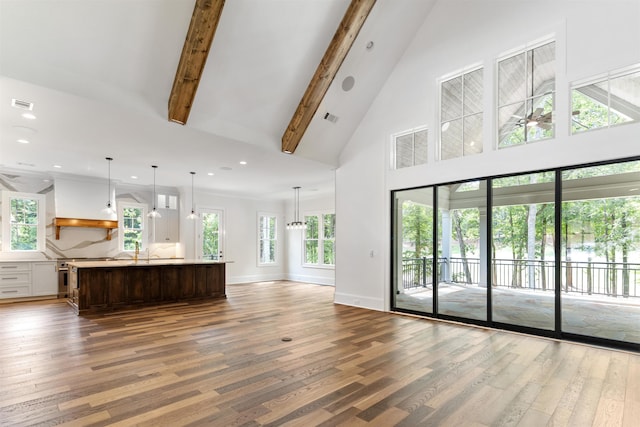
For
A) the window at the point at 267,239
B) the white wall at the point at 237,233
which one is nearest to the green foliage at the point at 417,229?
the white wall at the point at 237,233

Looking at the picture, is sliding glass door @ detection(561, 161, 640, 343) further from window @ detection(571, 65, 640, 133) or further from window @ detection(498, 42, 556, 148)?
window @ detection(498, 42, 556, 148)

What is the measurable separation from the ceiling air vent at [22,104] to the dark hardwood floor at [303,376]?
9.48 feet

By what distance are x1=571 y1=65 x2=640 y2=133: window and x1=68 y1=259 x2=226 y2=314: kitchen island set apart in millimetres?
7113

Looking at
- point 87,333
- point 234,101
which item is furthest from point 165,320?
point 234,101

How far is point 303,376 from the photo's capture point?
314 centimetres

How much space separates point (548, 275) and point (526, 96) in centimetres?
251

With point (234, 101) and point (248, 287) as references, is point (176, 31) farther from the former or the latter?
point (248, 287)

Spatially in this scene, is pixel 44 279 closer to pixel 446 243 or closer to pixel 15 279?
pixel 15 279

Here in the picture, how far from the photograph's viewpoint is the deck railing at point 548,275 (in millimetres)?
4145

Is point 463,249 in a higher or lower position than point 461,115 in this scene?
lower

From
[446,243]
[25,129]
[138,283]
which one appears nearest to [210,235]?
[138,283]

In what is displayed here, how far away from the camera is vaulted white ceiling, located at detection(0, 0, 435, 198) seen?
354cm

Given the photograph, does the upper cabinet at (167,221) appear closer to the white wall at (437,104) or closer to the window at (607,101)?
the white wall at (437,104)

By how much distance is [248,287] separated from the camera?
959 centimetres
